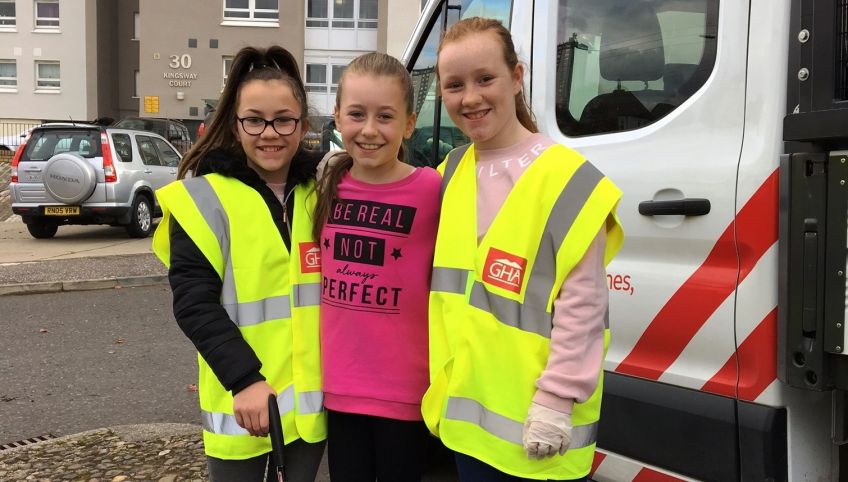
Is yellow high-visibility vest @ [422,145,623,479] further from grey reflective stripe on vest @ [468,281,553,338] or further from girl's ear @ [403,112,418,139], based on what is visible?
girl's ear @ [403,112,418,139]

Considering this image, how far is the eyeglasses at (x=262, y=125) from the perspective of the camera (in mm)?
1899

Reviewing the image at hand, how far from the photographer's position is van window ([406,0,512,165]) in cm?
307

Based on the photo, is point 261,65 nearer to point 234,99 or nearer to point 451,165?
point 234,99

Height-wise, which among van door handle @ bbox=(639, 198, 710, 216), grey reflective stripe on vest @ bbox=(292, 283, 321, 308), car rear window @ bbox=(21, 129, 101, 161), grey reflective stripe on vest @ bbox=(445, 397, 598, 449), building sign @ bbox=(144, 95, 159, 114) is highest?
building sign @ bbox=(144, 95, 159, 114)

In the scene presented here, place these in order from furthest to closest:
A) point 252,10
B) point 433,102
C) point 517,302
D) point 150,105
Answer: point 252,10 < point 150,105 < point 433,102 < point 517,302

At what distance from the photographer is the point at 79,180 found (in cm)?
1090

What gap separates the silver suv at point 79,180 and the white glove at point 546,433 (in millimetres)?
10921

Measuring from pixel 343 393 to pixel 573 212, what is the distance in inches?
29.7

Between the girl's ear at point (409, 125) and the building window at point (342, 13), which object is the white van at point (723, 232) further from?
the building window at point (342, 13)

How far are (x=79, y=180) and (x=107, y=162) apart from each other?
0.66 m

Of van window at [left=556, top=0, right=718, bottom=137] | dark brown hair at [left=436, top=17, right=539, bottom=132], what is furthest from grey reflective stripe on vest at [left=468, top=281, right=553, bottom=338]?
van window at [left=556, top=0, right=718, bottom=137]

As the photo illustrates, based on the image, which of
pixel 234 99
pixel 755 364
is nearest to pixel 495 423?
pixel 755 364

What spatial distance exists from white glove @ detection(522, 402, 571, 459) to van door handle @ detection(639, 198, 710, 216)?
812 millimetres

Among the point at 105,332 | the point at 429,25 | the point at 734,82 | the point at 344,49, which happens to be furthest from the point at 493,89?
the point at 344,49
